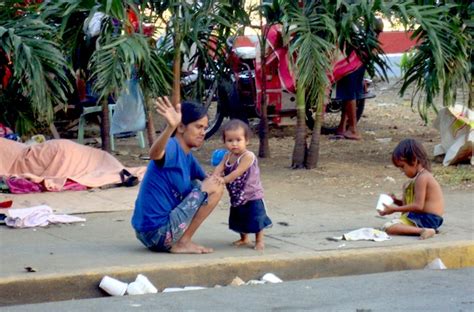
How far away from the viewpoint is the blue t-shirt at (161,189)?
7156mm

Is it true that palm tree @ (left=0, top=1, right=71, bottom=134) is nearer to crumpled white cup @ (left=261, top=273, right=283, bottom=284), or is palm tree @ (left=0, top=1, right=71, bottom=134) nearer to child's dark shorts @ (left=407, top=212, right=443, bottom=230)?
crumpled white cup @ (left=261, top=273, right=283, bottom=284)

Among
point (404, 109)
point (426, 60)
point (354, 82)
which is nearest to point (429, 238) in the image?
point (426, 60)

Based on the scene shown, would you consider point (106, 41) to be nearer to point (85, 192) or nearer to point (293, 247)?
point (85, 192)

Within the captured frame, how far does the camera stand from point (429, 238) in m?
7.89

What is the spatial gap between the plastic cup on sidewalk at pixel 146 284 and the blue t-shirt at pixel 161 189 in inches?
23.7

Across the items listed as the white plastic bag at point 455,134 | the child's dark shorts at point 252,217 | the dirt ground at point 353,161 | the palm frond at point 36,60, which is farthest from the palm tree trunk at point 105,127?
the child's dark shorts at point 252,217

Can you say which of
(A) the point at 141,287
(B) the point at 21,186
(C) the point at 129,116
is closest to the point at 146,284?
(A) the point at 141,287

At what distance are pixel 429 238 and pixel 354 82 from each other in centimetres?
590

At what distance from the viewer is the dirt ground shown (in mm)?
10531

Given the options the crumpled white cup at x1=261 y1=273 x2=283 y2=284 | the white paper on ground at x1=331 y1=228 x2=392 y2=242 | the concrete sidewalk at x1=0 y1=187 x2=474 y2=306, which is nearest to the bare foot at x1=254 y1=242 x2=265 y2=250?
the concrete sidewalk at x1=0 y1=187 x2=474 y2=306

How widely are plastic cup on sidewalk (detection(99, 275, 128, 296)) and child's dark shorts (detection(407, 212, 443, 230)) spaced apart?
263cm

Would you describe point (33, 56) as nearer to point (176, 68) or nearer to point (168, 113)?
point (176, 68)

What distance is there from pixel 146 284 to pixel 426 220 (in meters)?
2.52

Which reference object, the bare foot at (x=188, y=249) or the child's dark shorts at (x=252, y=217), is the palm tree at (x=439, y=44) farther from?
the bare foot at (x=188, y=249)
